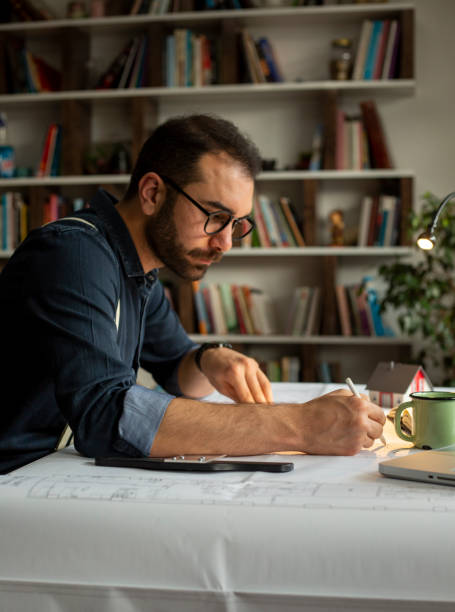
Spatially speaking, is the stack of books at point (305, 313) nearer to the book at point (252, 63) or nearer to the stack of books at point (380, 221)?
the stack of books at point (380, 221)

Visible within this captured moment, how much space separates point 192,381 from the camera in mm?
1536

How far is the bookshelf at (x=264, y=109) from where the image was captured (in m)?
3.33

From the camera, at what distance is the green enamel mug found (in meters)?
1.02

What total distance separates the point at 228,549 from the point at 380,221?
2.81m

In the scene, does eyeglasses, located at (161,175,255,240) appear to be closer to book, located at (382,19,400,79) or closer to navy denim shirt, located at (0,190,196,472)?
navy denim shirt, located at (0,190,196,472)

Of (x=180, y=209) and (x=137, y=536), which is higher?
(x=180, y=209)

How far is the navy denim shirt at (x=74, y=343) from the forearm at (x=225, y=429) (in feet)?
0.07

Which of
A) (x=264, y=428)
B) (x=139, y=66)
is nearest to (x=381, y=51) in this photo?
(x=139, y=66)

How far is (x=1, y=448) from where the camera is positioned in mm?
1123

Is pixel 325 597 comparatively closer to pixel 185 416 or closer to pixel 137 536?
pixel 137 536

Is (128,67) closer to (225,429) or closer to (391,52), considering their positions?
(391,52)

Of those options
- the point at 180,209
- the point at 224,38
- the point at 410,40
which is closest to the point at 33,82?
the point at 224,38

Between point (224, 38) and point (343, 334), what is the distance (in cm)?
161

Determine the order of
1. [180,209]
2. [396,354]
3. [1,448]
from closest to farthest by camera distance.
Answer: [1,448] < [180,209] < [396,354]
